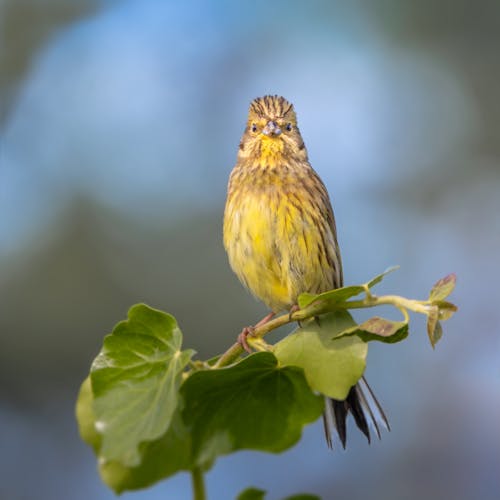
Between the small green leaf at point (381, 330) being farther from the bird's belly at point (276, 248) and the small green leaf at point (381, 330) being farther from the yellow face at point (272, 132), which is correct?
the yellow face at point (272, 132)

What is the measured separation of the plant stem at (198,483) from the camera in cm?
102

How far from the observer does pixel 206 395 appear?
3.87 feet

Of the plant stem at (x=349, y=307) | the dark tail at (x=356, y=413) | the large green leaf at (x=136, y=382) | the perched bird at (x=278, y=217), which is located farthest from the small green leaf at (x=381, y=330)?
the perched bird at (x=278, y=217)

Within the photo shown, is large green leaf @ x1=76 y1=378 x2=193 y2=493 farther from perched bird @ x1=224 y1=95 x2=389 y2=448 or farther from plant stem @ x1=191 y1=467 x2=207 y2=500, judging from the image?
perched bird @ x1=224 y1=95 x2=389 y2=448

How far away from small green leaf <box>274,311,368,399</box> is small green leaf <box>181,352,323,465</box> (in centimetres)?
4

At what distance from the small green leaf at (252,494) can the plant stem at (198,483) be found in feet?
0.13

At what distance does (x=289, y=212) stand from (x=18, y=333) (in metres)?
3.98

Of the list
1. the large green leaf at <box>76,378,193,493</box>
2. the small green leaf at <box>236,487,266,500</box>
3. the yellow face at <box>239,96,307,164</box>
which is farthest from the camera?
the yellow face at <box>239,96,307,164</box>

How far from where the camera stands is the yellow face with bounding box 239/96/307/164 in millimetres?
3988

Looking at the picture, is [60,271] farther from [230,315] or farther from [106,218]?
[230,315]

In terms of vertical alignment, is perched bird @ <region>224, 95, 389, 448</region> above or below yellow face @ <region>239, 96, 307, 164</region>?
below

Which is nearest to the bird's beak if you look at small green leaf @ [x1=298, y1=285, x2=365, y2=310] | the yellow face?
the yellow face

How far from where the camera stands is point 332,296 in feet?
4.28

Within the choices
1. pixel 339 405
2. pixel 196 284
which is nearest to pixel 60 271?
pixel 196 284
